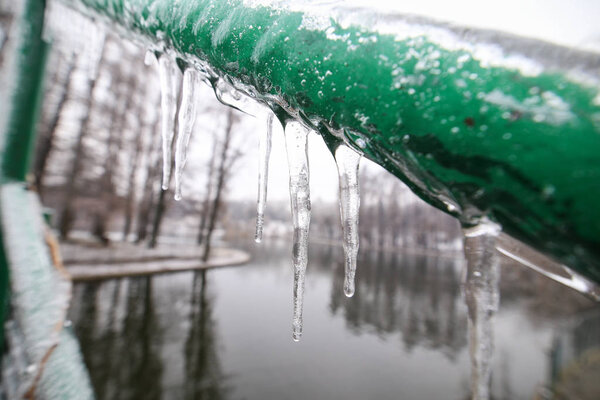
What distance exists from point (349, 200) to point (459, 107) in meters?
0.53

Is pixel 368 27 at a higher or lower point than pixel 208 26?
lower

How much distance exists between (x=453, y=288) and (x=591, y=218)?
886 inches

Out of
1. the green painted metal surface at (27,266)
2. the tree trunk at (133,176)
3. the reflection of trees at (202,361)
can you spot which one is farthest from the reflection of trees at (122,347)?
the tree trunk at (133,176)

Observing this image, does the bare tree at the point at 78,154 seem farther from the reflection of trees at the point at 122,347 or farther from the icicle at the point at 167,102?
the icicle at the point at 167,102

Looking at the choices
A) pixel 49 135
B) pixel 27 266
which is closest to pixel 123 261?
pixel 49 135

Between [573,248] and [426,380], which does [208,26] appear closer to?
[573,248]

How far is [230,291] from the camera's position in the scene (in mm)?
14086

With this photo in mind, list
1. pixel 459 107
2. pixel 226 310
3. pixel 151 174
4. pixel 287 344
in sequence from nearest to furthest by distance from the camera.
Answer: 1. pixel 459 107
2. pixel 287 344
3. pixel 226 310
4. pixel 151 174

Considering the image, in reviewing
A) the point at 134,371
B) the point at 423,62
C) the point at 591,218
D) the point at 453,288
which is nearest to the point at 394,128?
the point at 423,62

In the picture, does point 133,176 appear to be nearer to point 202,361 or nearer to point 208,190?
point 208,190

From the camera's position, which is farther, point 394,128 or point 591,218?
point 394,128

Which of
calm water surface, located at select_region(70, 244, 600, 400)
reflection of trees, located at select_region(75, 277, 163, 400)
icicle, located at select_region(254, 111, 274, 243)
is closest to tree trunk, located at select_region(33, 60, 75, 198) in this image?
calm water surface, located at select_region(70, 244, 600, 400)

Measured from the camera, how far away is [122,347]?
7.14m

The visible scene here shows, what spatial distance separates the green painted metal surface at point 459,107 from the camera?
0.30 meters
